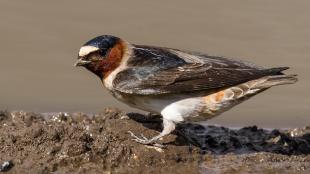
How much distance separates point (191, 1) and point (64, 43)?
232 centimetres

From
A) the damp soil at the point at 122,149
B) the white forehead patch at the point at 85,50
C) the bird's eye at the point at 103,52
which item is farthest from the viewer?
the bird's eye at the point at 103,52

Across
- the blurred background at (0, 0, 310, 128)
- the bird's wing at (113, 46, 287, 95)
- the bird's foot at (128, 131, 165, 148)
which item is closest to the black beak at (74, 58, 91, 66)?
the bird's wing at (113, 46, 287, 95)

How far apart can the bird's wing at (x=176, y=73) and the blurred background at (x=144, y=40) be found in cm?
160

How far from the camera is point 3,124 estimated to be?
906cm

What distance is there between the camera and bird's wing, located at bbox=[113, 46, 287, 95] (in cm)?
883

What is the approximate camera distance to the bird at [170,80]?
8836 millimetres

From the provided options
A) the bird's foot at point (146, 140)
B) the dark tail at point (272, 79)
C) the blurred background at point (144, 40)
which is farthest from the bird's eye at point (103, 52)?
the blurred background at point (144, 40)

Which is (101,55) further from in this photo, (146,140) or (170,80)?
(146,140)

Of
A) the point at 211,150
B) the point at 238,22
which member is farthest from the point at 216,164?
the point at 238,22

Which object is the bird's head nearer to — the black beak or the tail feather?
the black beak

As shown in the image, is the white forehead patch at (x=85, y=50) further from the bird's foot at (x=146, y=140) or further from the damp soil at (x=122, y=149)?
the bird's foot at (x=146, y=140)

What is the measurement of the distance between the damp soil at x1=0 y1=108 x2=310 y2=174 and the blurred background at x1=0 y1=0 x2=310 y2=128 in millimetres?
1092

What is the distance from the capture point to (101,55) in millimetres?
8898

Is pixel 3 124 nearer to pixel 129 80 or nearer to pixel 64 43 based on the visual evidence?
pixel 129 80
